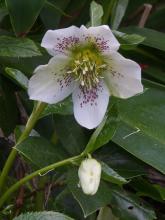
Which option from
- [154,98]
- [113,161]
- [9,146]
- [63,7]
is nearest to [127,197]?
[113,161]

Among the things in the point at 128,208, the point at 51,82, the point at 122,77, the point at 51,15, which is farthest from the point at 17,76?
the point at 51,15

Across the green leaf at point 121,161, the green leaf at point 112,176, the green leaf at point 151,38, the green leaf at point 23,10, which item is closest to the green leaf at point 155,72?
the green leaf at point 151,38

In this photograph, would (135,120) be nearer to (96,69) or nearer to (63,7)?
(96,69)

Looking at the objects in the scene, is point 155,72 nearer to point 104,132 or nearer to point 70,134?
point 70,134

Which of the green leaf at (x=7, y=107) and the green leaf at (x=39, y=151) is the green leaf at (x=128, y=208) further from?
the green leaf at (x=7, y=107)

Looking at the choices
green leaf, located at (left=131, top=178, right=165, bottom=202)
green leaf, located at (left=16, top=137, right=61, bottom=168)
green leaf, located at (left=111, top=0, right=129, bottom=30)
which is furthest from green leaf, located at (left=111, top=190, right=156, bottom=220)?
green leaf, located at (left=111, top=0, right=129, bottom=30)
